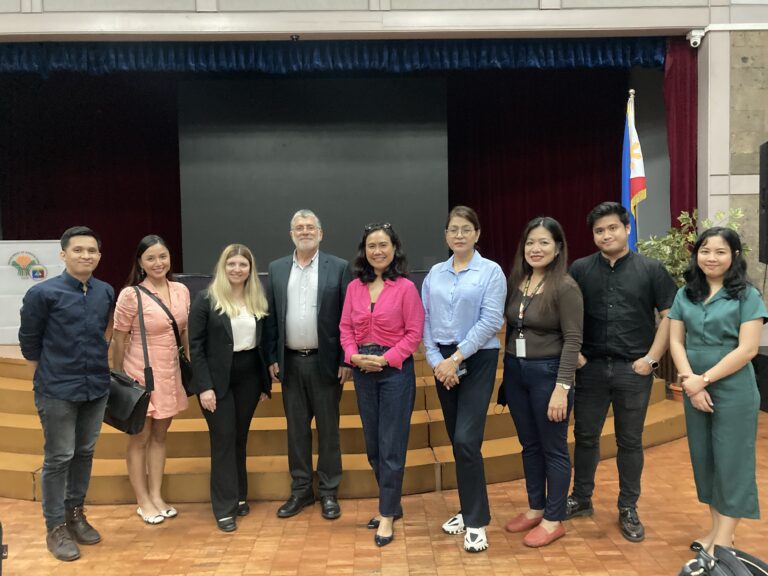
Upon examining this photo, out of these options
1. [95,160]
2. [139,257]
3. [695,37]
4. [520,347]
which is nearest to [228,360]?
[139,257]

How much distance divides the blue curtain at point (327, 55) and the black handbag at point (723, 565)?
5.76 m

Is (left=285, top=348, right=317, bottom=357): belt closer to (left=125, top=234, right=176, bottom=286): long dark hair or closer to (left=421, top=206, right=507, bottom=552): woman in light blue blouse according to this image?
(left=421, top=206, right=507, bottom=552): woman in light blue blouse

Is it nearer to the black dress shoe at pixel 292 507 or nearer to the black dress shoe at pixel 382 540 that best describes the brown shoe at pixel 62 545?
the black dress shoe at pixel 292 507

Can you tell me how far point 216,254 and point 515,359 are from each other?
17.2ft

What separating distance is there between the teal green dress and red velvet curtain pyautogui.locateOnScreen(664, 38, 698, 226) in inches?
170

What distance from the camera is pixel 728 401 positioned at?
2.51 meters

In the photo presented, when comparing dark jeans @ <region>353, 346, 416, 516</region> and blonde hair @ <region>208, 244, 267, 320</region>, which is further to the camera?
blonde hair @ <region>208, 244, 267, 320</region>

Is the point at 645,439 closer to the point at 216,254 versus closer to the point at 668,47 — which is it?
the point at 668,47

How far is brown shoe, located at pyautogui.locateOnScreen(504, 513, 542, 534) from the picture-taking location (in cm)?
302

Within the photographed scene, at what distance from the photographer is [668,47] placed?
6418 mm

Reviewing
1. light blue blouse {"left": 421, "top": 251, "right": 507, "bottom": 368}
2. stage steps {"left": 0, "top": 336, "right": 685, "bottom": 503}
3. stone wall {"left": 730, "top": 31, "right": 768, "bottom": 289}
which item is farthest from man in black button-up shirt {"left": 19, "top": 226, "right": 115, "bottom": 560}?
stone wall {"left": 730, "top": 31, "right": 768, "bottom": 289}

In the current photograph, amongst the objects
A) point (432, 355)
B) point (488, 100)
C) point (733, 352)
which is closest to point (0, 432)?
point (432, 355)

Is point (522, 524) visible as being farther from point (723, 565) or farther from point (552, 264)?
point (723, 565)

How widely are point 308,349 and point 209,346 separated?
491mm
